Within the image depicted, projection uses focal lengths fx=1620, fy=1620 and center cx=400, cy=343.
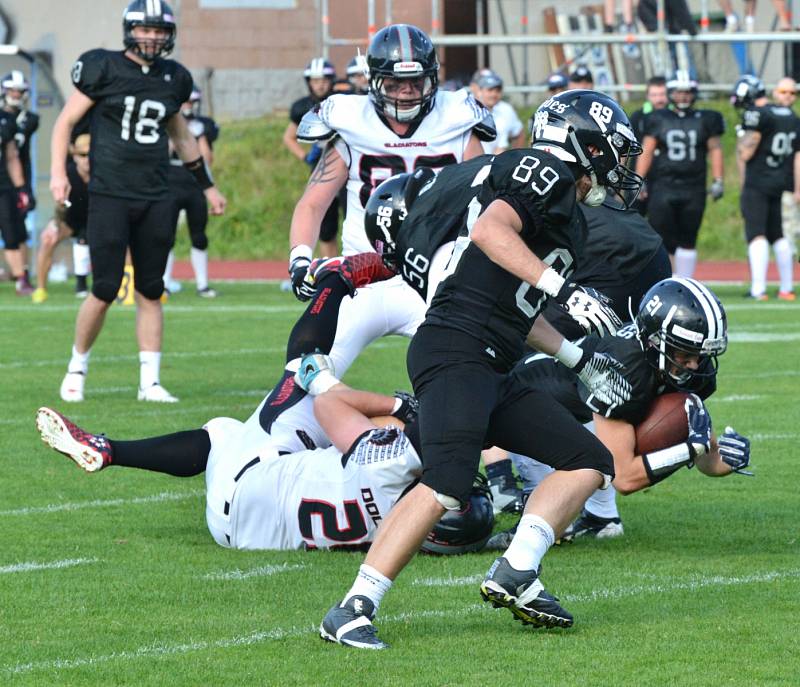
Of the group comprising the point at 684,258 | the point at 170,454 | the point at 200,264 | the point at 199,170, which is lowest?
the point at 200,264

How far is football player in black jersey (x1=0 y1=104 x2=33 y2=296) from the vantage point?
51.2 ft

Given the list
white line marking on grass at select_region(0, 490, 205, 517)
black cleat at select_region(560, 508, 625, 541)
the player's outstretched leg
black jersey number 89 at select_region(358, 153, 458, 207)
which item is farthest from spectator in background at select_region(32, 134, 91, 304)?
black cleat at select_region(560, 508, 625, 541)

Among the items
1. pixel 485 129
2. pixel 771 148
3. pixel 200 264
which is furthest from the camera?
pixel 200 264

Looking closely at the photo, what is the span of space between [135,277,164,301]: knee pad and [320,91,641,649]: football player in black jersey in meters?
4.21

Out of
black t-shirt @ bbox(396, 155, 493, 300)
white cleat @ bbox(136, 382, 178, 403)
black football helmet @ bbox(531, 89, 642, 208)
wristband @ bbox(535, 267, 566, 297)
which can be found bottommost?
white cleat @ bbox(136, 382, 178, 403)

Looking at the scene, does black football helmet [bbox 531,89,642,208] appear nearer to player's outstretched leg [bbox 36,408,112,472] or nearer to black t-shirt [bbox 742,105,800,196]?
player's outstretched leg [bbox 36,408,112,472]

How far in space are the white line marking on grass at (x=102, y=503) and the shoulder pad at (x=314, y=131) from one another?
1428mm

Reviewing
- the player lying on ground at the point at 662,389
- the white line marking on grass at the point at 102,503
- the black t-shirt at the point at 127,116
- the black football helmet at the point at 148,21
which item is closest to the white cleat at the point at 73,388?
the black t-shirt at the point at 127,116

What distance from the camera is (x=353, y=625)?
3.93m

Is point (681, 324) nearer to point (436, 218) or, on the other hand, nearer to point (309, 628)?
point (436, 218)

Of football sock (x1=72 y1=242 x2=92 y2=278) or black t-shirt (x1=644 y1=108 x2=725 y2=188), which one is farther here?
football sock (x1=72 y1=242 x2=92 y2=278)

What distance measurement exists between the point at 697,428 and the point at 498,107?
34.4 feet

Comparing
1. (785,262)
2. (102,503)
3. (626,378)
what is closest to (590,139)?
(626,378)

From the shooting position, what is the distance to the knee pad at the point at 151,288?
27.3 ft
